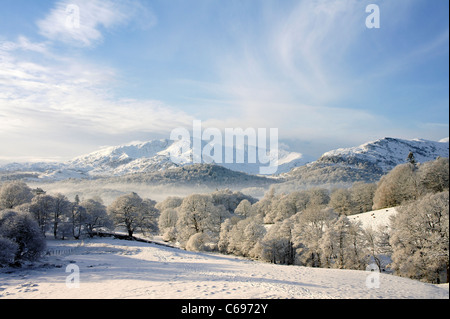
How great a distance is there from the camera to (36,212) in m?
36.6

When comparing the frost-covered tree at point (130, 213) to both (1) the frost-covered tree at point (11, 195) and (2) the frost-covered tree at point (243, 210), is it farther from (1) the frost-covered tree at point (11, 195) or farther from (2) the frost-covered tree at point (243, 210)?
(2) the frost-covered tree at point (243, 210)

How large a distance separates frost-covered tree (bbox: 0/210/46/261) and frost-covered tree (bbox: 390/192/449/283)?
1170 inches

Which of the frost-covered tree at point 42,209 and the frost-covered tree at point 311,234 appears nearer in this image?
the frost-covered tree at point 311,234

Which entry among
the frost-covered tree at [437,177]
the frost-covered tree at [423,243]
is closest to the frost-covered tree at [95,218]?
the frost-covered tree at [423,243]

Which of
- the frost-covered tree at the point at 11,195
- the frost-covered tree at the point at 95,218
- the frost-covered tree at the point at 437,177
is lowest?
the frost-covered tree at the point at 95,218

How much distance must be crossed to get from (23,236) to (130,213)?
80.4 ft

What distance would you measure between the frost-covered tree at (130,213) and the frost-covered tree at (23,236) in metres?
22.9

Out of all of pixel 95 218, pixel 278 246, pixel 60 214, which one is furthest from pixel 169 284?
pixel 95 218

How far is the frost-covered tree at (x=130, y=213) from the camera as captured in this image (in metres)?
44.2

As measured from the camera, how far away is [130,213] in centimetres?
4466

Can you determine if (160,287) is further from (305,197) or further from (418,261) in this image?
(305,197)

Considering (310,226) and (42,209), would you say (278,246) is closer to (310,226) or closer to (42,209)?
(310,226)
